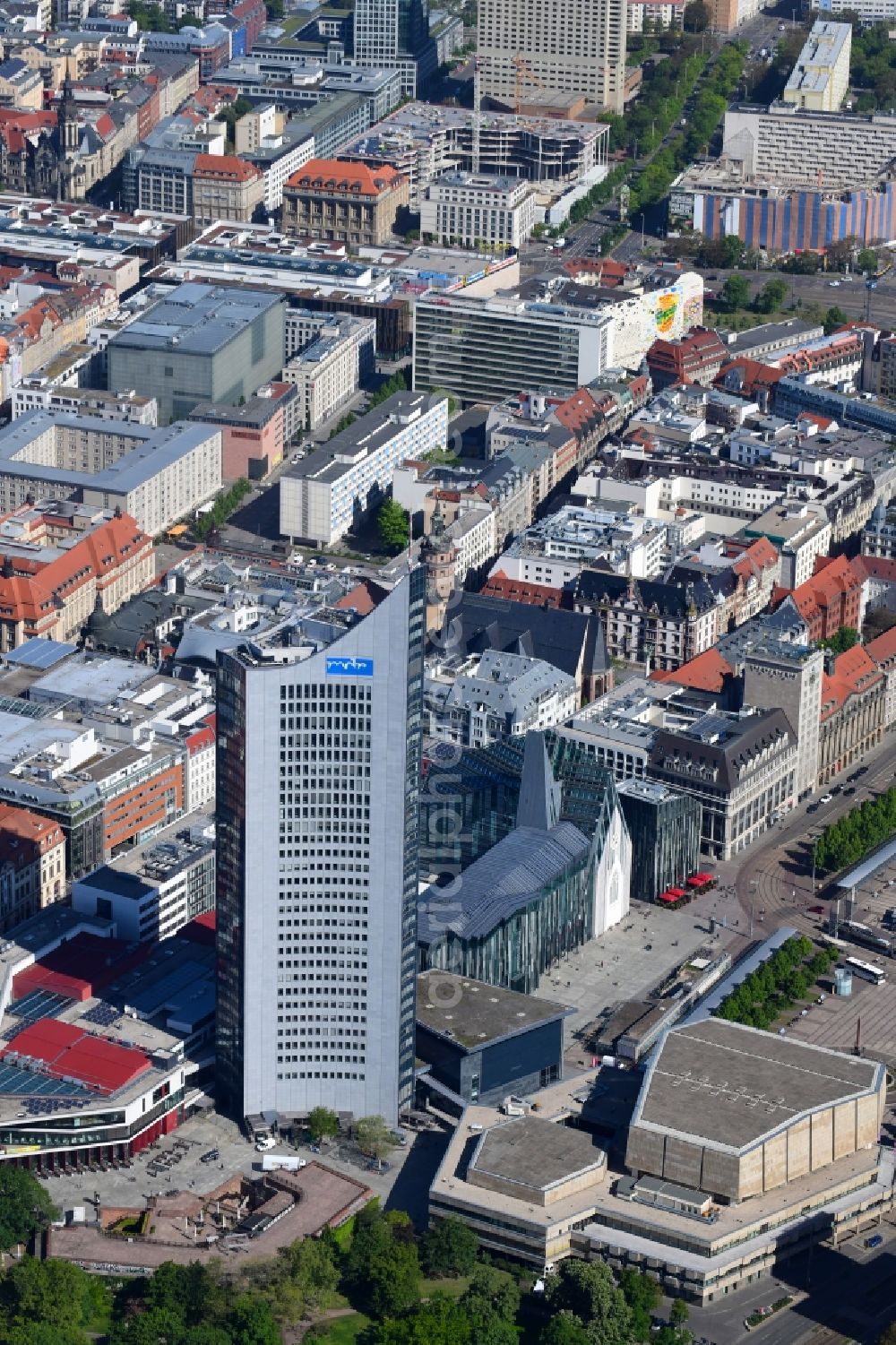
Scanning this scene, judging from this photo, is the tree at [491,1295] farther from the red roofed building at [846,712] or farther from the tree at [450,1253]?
the red roofed building at [846,712]

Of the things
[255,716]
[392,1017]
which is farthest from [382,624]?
[392,1017]

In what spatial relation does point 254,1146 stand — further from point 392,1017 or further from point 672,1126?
point 672,1126

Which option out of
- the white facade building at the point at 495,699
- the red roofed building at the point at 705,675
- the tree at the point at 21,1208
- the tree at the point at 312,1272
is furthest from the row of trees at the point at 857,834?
the tree at the point at 21,1208

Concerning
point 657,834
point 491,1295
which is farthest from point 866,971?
point 491,1295

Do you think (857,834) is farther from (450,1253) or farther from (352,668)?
(450,1253)

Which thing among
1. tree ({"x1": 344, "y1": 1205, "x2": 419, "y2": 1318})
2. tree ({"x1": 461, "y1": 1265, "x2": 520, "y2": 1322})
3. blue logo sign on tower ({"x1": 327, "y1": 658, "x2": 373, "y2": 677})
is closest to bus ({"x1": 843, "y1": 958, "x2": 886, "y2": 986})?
tree ({"x1": 461, "y1": 1265, "x2": 520, "y2": 1322})

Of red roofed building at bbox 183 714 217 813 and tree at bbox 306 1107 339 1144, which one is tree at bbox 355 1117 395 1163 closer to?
tree at bbox 306 1107 339 1144
